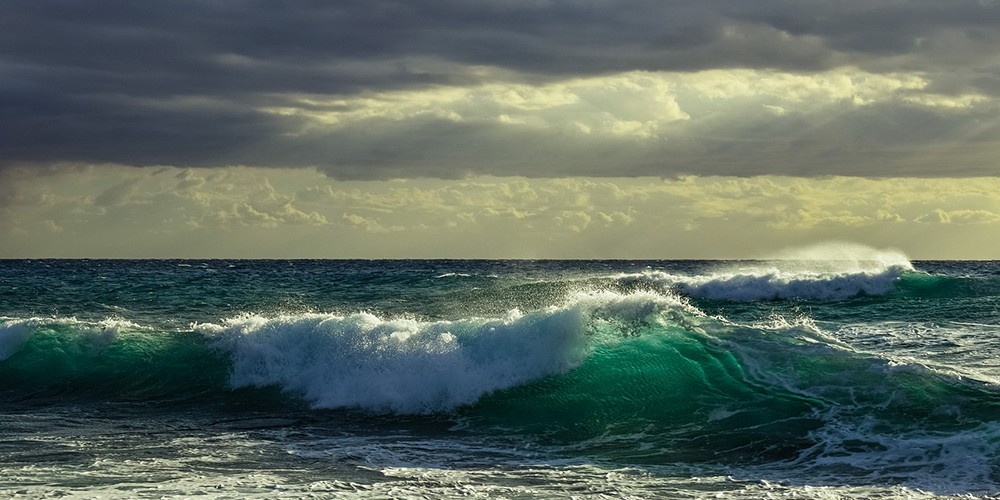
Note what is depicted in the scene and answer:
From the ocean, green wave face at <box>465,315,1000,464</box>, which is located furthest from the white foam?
green wave face at <box>465,315,1000,464</box>

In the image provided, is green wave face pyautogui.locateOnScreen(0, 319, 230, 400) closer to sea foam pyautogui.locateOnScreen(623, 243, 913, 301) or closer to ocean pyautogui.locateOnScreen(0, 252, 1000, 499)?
ocean pyautogui.locateOnScreen(0, 252, 1000, 499)

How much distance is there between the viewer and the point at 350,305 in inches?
1597

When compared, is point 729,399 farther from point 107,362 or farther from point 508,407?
point 107,362

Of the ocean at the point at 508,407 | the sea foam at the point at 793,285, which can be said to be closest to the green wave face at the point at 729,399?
the ocean at the point at 508,407

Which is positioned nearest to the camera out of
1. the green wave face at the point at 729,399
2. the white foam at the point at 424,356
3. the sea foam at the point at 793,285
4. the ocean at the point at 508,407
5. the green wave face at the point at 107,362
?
the ocean at the point at 508,407

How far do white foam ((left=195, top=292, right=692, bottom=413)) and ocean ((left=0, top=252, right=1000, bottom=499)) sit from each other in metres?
0.04

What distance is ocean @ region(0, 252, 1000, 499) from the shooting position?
11555 millimetres

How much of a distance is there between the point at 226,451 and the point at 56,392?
8263mm

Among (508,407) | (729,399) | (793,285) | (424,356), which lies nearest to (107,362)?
(424,356)

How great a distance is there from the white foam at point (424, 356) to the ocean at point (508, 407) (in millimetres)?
42

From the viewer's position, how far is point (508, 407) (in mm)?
16625

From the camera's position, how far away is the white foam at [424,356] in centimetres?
1730

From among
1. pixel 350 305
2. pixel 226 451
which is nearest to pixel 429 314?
pixel 350 305

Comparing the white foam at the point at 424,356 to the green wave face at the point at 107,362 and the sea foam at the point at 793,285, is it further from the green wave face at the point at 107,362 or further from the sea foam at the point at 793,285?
the sea foam at the point at 793,285
